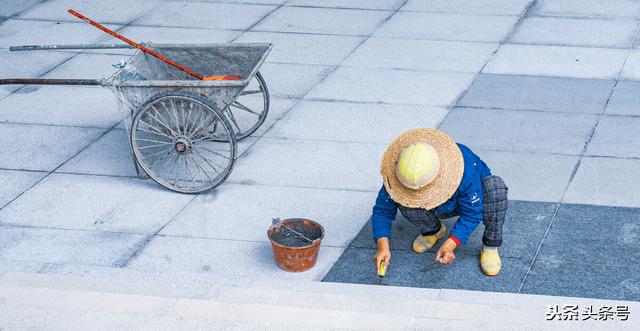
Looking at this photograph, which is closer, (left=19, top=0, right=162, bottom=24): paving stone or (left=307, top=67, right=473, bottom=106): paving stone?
(left=307, top=67, right=473, bottom=106): paving stone

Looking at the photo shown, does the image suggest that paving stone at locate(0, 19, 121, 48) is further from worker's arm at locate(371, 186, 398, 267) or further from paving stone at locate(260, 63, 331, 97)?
worker's arm at locate(371, 186, 398, 267)

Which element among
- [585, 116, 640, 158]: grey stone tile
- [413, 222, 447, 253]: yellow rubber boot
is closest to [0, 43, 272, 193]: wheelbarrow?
[413, 222, 447, 253]: yellow rubber boot

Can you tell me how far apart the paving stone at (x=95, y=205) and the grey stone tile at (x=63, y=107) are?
3.63 feet

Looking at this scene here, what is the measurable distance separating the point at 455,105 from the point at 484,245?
2609 mm

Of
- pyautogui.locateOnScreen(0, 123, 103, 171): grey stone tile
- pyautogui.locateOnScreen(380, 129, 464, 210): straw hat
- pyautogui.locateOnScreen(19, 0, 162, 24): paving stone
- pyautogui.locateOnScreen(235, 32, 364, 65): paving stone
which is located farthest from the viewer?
pyautogui.locateOnScreen(19, 0, 162, 24): paving stone

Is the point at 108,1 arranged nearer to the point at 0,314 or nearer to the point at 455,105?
the point at 455,105

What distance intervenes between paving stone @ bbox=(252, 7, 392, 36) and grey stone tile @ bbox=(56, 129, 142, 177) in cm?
299

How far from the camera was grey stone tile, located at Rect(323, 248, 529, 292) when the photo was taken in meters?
6.09

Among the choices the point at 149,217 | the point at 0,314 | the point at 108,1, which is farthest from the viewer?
the point at 108,1

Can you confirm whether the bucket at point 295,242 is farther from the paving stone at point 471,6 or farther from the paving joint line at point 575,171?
the paving stone at point 471,6

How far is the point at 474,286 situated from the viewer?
239 inches

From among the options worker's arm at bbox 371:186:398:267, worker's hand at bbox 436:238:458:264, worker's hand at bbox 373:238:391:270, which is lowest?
worker's hand at bbox 436:238:458:264

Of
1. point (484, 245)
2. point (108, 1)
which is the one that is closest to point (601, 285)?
point (484, 245)

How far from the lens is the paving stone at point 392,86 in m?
8.84
